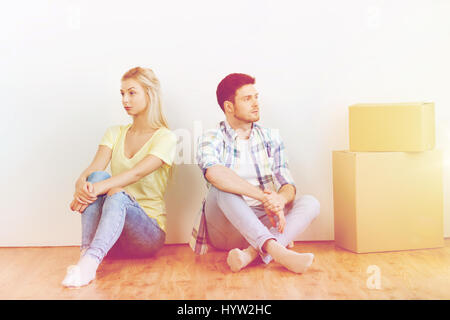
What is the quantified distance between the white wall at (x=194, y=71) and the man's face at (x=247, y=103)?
32 centimetres

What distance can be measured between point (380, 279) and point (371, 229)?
549 millimetres

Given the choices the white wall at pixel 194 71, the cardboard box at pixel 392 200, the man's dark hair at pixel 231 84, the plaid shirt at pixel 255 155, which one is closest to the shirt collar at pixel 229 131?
the plaid shirt at pixel 255 155

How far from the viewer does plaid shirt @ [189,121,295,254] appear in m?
2.69

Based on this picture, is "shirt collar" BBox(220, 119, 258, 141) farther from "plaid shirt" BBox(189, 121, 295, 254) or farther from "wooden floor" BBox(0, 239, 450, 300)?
"wooden floor" BBox(0, 239, 450, 300)

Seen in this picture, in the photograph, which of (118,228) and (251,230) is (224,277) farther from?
(118,228)

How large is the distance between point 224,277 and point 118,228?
480 mm

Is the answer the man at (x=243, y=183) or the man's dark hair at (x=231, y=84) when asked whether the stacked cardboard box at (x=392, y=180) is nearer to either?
the man at (x=243, y=183)

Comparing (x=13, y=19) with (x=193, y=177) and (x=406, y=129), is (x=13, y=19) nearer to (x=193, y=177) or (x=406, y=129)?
(x=193, y=177)

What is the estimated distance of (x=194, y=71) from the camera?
2975 mm

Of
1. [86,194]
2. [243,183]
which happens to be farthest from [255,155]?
[86,194]

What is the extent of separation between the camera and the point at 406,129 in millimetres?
2701

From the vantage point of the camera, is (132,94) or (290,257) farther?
(132,94)

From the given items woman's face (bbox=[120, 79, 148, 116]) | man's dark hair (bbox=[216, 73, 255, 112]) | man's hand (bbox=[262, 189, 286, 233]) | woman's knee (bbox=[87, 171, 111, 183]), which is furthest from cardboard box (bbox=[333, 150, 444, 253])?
woman's knee (bbox=[87, 171, 111, 183])
